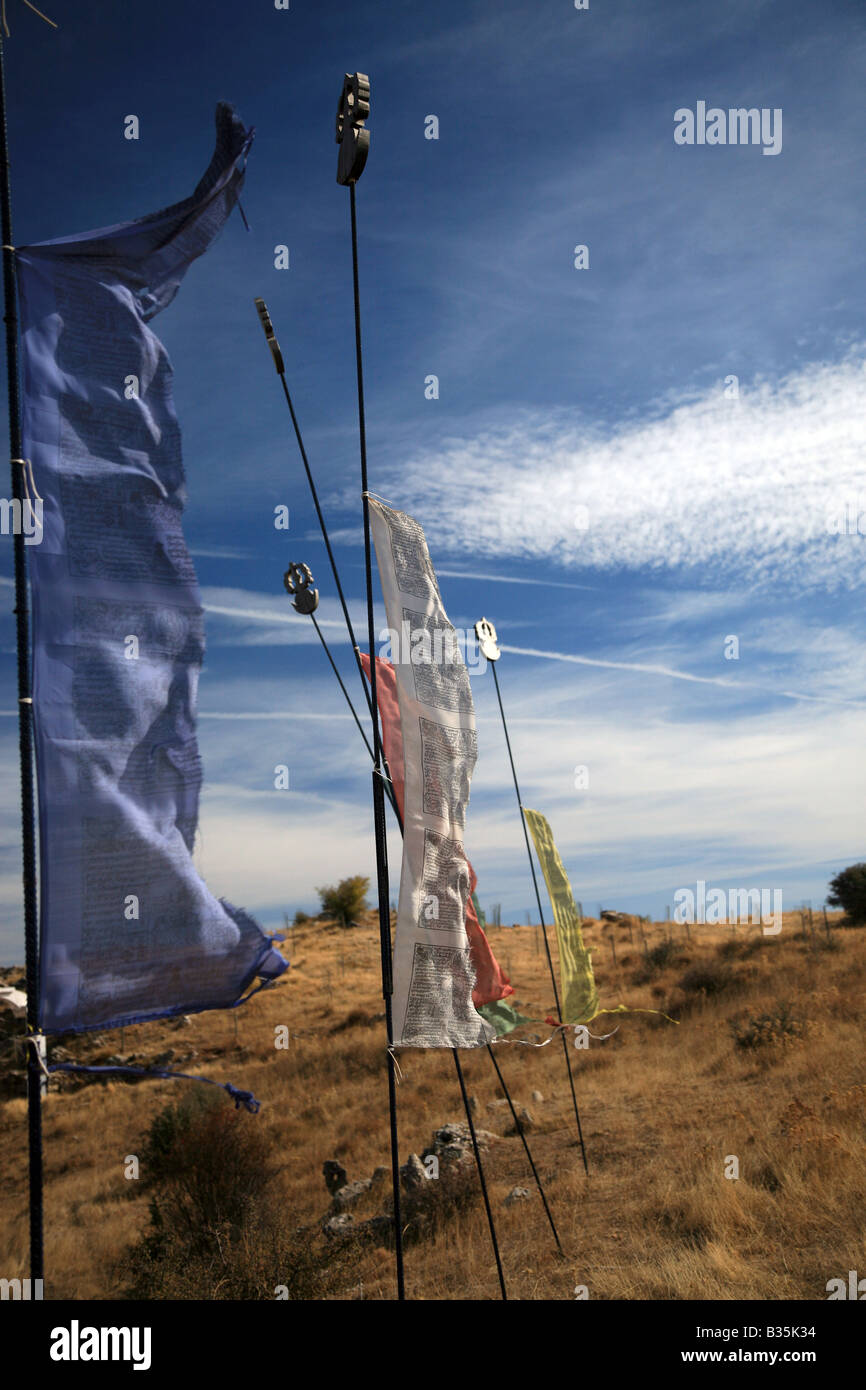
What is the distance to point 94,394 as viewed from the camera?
468cm

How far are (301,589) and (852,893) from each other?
95.3 ft

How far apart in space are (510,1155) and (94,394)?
11704 millimetres

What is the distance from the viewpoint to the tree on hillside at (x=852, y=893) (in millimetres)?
29938

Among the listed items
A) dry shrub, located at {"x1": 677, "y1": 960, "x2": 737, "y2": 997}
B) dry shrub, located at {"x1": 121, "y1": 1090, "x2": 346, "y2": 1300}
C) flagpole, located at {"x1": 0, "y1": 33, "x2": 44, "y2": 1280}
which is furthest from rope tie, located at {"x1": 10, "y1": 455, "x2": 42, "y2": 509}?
dry shrub, located at {"x1": 677, "y1": 960, "x2": 737, "y2": 997}

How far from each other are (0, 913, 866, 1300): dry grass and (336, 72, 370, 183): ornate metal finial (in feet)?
28.2

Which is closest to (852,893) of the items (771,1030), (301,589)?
(771,1030)

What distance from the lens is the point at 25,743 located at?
13.9 ft

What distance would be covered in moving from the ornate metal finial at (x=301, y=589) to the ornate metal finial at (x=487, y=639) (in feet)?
13.3

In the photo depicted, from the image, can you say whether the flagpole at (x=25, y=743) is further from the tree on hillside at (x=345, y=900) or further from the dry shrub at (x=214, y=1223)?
the tree on hillside at (x=345, y=900)

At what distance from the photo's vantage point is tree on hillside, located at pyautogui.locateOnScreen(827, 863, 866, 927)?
98.2 feet

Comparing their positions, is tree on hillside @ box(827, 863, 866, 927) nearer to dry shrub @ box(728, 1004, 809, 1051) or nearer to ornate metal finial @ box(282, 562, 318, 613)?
dry shrub @ box(728, 1004, 809, 1051)

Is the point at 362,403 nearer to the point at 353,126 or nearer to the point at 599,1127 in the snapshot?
the point at 353,126
